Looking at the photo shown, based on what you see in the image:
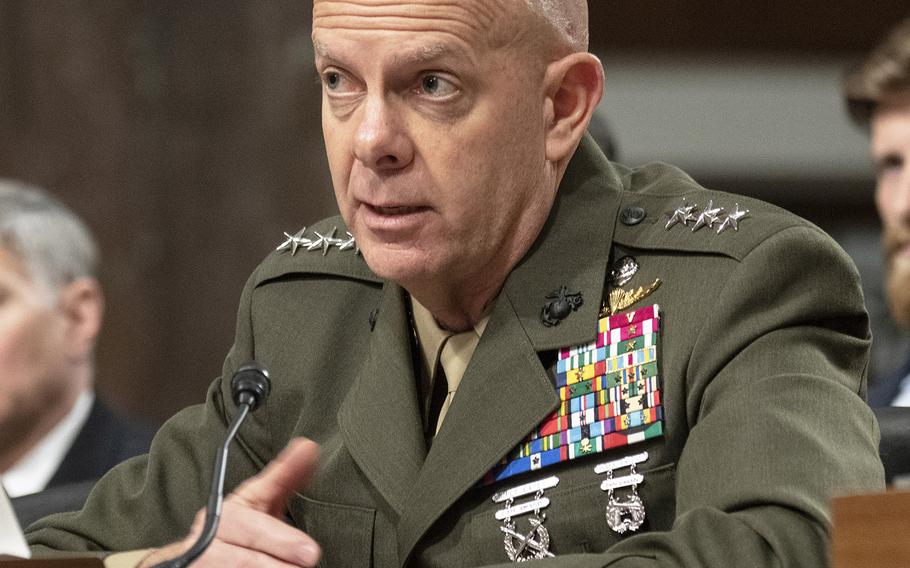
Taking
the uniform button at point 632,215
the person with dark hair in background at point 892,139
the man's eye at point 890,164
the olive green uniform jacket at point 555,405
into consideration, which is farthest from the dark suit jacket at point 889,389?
the uniform button at point 632,215

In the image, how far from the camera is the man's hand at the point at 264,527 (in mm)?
1788

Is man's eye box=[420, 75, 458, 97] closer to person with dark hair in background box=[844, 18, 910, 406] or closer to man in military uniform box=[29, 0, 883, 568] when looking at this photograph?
man in military uniform box=[29, 0, 883, 568]

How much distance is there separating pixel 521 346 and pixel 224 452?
46cm

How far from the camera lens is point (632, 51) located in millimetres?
5801

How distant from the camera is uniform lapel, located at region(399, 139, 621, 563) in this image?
200 centimetres

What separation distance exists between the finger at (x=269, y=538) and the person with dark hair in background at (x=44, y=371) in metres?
2.26

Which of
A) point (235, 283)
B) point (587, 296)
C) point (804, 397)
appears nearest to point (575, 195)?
point (587, 296)

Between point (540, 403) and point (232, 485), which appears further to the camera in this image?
point (232, 485)

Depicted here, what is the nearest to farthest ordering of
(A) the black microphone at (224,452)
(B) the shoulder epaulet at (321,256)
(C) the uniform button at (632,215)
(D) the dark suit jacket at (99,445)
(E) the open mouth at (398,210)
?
1. (A) the black microphone at (224,452)
2. (E) the open mouth at (398,210)
3. (C) the uniform button at (632,215)
4. (B) the shoulder epaulet at (321,256)
5. (D) the dark suit jacket at (99,445)

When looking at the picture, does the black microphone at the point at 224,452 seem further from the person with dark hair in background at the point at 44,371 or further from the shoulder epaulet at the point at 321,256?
the person with dark hair in background at the point at 44,371

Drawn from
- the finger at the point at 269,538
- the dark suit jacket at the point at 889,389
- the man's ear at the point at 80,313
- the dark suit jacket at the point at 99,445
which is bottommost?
the dark suit jacket at the point at 99,445

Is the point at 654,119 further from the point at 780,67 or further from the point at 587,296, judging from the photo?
the point at 587,296

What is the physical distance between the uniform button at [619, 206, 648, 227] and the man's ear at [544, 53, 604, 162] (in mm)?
106

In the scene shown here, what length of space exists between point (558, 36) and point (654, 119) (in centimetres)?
387
